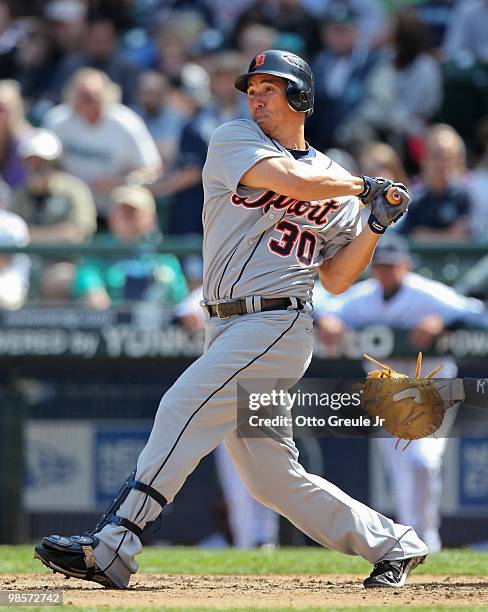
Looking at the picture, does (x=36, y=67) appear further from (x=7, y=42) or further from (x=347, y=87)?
(x=347, y=87)

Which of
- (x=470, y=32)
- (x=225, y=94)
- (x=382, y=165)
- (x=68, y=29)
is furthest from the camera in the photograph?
(x=68, y=29)

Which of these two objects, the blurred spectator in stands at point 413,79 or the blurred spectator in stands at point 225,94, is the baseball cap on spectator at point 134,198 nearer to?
the blurred spectator in stands at point 225,94

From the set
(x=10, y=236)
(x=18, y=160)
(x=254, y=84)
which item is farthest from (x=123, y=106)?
(x=254, y=84)

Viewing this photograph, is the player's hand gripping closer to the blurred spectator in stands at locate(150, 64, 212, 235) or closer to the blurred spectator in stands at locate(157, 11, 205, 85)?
the blurred spectator in stands at locate(150, 64, 212, 235)

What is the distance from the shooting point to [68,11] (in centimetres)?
1237

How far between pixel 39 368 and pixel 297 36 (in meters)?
4.52

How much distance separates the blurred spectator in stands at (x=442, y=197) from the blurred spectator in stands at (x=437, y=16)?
3.30 meters

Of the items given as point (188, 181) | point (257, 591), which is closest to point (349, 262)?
point (257, 591)

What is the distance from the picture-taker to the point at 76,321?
8.58 m

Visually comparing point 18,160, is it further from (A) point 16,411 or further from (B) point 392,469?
(B) point 392,469

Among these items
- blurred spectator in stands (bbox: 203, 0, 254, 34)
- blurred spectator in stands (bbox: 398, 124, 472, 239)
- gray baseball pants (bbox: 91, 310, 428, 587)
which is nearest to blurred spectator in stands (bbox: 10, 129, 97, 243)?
blurred spectator in stands (bbox: 398, 124, 472, 239)

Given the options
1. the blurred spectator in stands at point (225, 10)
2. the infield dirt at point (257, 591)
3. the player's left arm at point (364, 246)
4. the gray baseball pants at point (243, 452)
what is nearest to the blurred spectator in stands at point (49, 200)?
the blurred spectator in stands at point (225, 10)

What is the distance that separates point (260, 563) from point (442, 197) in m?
3.72

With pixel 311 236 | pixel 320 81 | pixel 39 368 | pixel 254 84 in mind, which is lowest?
pixel 39 368
